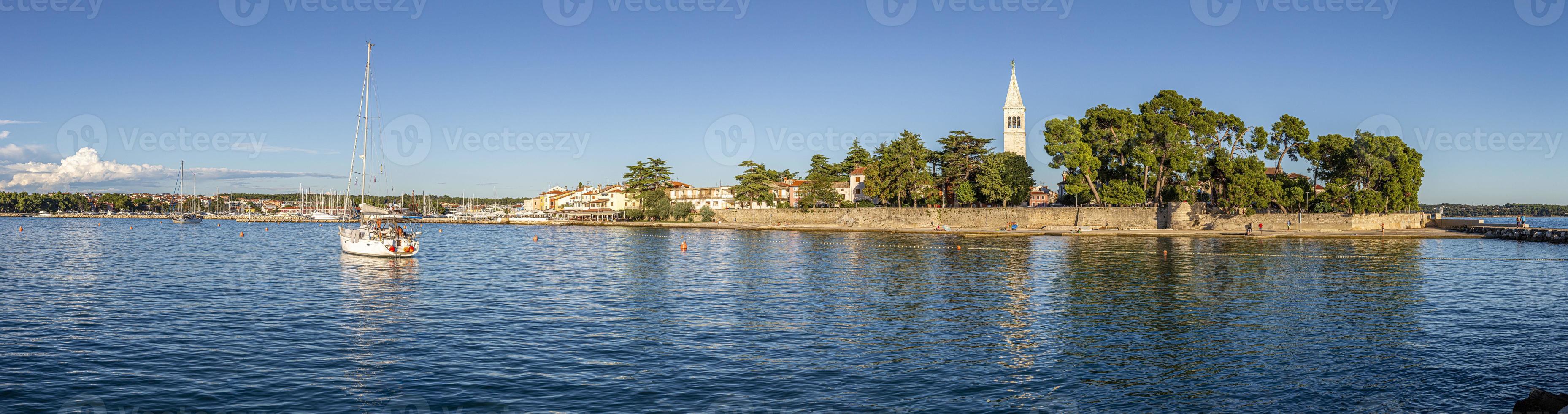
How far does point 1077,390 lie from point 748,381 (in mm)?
5652

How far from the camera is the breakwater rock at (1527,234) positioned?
6600cm

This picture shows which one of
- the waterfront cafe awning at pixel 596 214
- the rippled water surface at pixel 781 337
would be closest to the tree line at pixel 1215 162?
the rippled water surface at pixel 781 337

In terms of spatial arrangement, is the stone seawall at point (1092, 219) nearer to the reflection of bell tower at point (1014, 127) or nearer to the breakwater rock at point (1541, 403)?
the reflection of bell tower at point (1014, 127)

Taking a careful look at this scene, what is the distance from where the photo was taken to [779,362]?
1742cm

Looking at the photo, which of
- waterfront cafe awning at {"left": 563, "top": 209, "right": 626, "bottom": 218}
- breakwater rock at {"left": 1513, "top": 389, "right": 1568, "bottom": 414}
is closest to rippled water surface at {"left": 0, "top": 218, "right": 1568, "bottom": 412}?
breakwater rock at {"left": 1513, "top": 389, "right": 1568, "bottom": 414}

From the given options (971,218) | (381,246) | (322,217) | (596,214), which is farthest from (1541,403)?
(322,217)

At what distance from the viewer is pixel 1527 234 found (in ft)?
228

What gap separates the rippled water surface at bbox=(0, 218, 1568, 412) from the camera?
1464 centimetres

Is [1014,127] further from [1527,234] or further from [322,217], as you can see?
[322,217]

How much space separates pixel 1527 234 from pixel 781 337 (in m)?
76.1

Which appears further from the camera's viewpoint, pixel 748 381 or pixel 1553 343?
pixel 1553 343

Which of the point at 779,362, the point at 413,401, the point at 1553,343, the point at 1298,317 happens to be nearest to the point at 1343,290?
the point at 1298,317

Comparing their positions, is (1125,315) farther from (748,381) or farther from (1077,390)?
(748,381)

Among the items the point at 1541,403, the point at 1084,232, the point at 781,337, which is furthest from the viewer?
the point at 1084,232
